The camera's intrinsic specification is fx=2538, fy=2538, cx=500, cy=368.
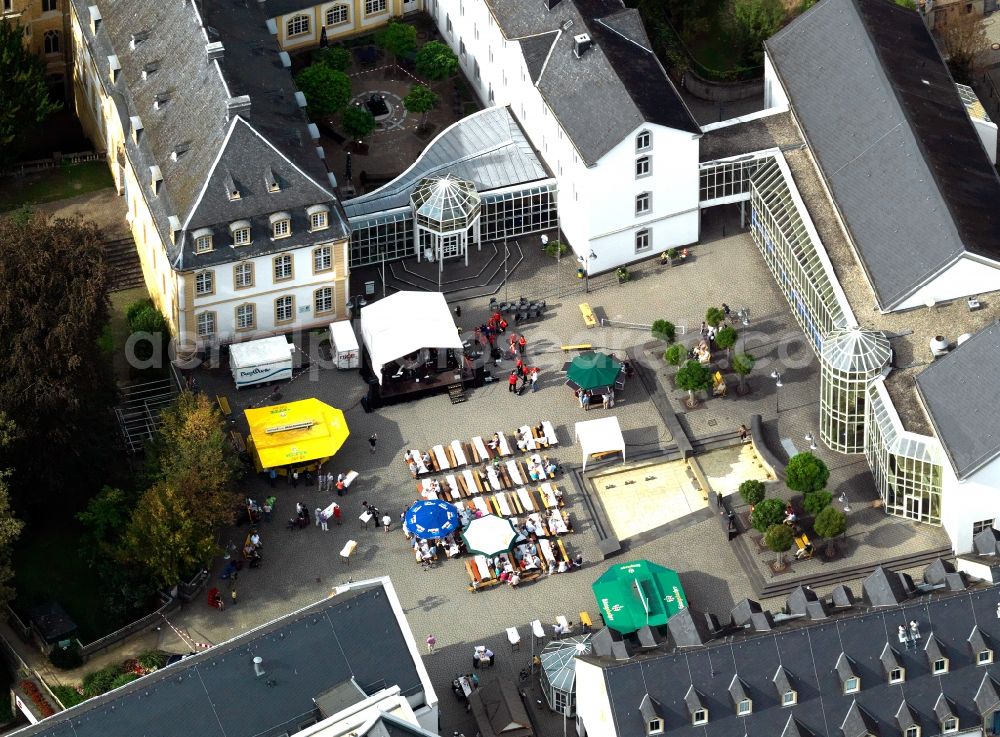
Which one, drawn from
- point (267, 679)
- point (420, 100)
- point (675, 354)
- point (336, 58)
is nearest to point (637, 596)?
point (675, 354)

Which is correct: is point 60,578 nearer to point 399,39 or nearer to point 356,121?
point 356,121

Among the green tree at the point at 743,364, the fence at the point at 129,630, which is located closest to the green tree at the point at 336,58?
the green tree at the point at 743,364

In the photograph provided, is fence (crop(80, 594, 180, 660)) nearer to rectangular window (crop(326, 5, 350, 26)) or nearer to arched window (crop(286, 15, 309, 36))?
arched window (crop(286, 15, 309, 36))

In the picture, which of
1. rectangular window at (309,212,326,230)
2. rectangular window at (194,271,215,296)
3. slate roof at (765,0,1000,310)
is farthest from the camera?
rectangular window at (309,212,326,230)

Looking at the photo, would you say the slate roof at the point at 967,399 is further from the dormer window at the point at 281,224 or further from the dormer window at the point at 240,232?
the dormer window at the point at 240,232

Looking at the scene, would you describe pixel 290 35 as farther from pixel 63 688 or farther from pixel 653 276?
pixel 63 688

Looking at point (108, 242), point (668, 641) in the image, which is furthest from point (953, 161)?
point (108, 242)

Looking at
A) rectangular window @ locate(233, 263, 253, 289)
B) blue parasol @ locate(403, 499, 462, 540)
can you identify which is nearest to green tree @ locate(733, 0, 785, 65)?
rectangular window @ locate(233, 263, 253, 289)
